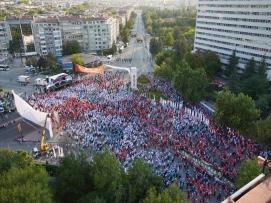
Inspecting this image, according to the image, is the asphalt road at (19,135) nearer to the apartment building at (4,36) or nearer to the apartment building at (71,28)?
the apartment building at (71,28)

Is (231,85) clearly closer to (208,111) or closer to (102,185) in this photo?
(208,111)

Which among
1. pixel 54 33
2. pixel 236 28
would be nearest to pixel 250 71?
pixel 236 28

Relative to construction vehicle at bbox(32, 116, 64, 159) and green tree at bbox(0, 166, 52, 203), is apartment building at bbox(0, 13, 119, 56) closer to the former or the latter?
construction vehicle at bbox(32, 116, 64, 159)

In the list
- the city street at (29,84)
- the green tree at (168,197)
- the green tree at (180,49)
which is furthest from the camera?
the green tree at (180,49)

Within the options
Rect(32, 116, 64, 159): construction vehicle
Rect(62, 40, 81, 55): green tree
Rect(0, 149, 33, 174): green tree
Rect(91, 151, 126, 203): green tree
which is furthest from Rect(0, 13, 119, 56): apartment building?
Rect(91, 151, 126, 203): green tree

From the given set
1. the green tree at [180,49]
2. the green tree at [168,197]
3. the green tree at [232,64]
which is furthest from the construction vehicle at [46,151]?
the green tree at [180,49]

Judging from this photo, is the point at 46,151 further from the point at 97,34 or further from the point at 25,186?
the point at 97,34

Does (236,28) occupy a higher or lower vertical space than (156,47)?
higher
